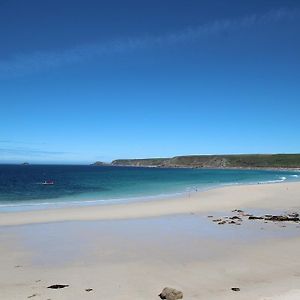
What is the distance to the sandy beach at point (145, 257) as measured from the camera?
30.1ft

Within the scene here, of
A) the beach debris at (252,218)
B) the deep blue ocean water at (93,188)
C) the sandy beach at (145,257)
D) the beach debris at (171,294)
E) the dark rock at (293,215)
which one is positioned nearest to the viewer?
the beach debris at (171,294)

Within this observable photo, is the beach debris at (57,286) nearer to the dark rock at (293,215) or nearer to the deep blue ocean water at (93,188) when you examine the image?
the dark rock at (293,215)

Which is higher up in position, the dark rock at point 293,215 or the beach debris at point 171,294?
the beach debris at point 171,294

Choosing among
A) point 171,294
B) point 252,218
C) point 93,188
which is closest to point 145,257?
point 171,294

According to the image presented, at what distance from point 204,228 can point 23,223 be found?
388 inches

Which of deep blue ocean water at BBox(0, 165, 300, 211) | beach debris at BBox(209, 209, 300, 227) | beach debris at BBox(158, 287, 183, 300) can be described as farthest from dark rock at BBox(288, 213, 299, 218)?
beach debris at BBox(158, 287, 183, 300)

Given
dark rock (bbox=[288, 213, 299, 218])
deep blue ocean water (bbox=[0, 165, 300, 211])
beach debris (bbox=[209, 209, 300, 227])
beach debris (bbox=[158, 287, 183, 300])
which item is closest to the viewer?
beach debris (bbox=[158, 287, 183, 300])

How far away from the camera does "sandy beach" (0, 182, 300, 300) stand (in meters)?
9.18

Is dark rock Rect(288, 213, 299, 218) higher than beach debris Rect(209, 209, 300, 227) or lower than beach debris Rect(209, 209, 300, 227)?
lower

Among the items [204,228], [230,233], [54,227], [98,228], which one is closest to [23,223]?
[54,227]

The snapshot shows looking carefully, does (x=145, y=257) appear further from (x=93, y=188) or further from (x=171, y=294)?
(x=93, y=188)

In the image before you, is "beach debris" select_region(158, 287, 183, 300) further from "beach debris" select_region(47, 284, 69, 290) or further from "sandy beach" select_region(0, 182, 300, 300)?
"beach debris" select_region(47, 284, 69, 290)

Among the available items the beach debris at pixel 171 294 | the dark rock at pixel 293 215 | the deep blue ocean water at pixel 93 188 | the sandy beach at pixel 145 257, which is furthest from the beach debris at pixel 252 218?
the deep blue ocean water at pixel 93 188

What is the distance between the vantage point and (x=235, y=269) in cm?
1090
